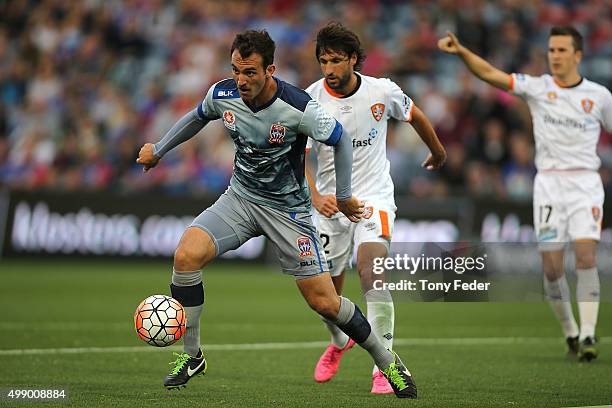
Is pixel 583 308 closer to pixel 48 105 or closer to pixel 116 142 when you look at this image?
pixel 116 142

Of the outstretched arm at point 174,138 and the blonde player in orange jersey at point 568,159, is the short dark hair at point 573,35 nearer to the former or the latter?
the blonde player in orange jersey at point 568,159

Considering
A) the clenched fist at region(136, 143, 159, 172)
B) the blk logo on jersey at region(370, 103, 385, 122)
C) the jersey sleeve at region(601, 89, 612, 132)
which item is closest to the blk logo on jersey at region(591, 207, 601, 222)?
the jersey sleeve at region(601, 89, 612, 132)

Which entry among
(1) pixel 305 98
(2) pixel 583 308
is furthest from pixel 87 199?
(1) pixel 305 98

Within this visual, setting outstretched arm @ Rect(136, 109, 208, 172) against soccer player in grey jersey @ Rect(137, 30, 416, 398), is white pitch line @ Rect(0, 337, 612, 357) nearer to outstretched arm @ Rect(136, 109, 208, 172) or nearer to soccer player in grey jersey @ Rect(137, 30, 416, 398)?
soccer player in grey jersey @ Rect(137, 30, 416, 398)

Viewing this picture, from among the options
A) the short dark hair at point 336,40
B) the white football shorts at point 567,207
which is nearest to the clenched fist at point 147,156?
the short dark hair at point 336,40

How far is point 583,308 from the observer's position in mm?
10234

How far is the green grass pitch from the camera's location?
780cm

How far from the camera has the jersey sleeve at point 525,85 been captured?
10.5m

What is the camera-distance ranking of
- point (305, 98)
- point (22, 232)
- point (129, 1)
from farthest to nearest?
1. point (129, 1)
2. point (22, 232)
3. point (305, 98)

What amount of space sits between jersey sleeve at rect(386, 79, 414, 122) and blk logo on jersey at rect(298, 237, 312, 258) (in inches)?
57.7

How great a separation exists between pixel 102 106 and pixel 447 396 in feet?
50.9

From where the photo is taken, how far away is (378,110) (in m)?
8.60

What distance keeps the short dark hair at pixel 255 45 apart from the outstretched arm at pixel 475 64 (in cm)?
222

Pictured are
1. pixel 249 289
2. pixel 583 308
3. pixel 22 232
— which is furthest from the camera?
pixel 22 232
